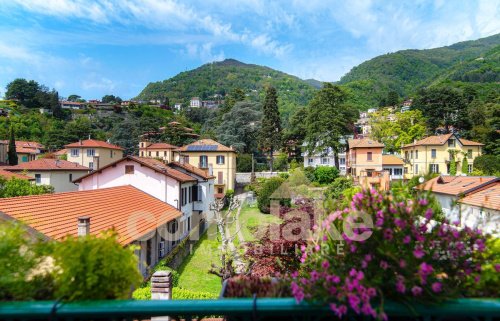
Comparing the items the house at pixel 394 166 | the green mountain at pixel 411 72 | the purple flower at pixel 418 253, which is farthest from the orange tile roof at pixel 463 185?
the green mountain at pixel 411 72

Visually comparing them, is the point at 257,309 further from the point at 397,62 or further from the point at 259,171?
the point at 397,62

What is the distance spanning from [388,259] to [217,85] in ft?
603

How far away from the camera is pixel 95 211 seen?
1409 cm

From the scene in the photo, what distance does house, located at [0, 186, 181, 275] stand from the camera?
10781mm

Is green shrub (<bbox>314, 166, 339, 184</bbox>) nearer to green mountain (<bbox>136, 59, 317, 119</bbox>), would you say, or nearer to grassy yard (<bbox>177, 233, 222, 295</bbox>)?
grassy yard (<bbox>177, 233, 222, 295</bbox>)

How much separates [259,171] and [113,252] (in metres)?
55.5

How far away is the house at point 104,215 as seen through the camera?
1078 cm

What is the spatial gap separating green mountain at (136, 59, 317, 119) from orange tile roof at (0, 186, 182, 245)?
13084 cm

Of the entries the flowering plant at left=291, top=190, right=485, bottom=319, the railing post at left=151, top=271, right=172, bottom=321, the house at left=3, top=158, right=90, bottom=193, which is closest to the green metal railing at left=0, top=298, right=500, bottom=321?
the flowering plant at left=291, top=190, right=485, bottom=319

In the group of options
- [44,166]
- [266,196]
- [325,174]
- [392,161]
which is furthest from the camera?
[392,161]

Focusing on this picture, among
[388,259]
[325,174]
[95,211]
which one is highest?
[388,259]

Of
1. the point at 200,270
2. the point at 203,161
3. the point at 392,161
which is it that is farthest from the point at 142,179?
the point at 392,161

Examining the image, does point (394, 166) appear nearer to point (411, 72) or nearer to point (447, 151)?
point (447, 151)

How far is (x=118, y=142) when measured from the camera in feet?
251
